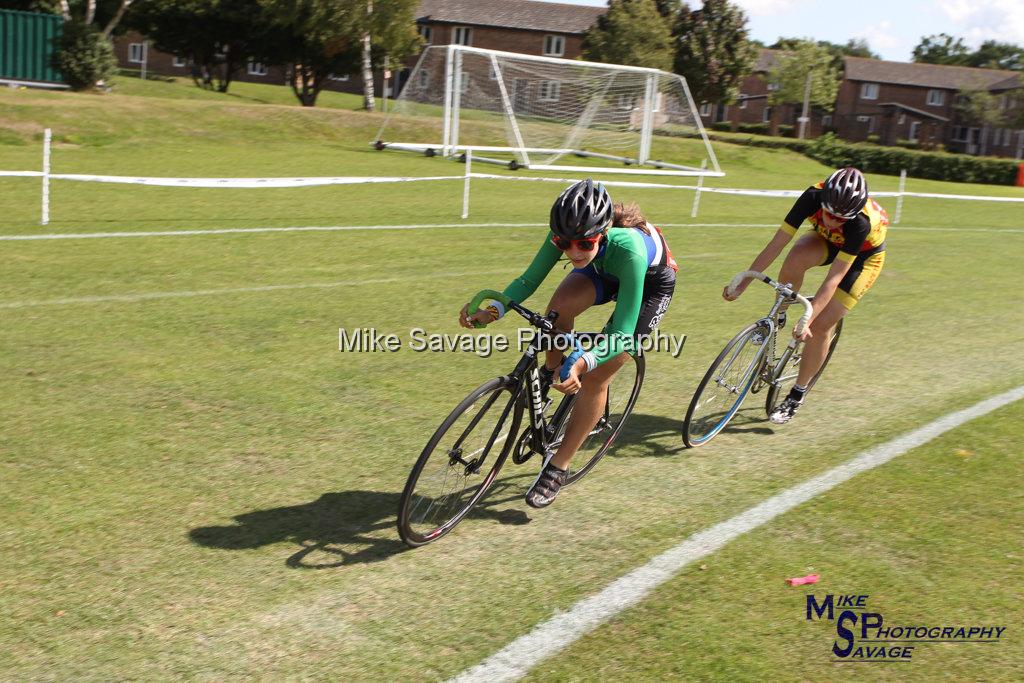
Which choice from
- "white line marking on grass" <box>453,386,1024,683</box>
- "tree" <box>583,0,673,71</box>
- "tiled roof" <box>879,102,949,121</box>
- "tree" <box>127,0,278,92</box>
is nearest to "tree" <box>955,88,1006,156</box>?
"tiled roof" <box>879,102,949,121</box>

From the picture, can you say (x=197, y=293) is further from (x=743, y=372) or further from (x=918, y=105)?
(x=918, y=105)

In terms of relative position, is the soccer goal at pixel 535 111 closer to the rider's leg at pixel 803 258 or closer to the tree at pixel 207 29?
the rider's leg at pixel 803 258

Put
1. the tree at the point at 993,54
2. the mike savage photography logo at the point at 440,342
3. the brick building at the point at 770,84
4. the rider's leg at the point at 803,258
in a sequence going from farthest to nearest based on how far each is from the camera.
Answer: the tree at the point at 993,54 < the brick building at the point at 770,84 < the mike savage photography logo at the point at 440,342 < the rider's leg at the point at 803,258

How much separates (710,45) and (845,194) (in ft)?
222

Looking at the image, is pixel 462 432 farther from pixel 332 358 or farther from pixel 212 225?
pixel 212 225

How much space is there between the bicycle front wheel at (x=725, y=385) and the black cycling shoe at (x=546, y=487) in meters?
1.48

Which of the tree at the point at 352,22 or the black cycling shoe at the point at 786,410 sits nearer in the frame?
the black cycling shoe at the point at 786,410

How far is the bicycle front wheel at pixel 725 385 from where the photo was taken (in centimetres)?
668

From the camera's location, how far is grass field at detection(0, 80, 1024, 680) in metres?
3.99

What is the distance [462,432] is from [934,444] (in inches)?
153

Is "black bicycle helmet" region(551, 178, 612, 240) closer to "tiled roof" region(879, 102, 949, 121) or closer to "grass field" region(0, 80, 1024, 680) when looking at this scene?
"grass field" region(0, 80, 1024, 680)

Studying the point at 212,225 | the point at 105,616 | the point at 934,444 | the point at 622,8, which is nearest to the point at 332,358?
the point at 105,616

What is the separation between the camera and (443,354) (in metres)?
8.79

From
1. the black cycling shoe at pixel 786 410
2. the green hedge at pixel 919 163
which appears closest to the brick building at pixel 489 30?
the green hedge at pixel 919 163
